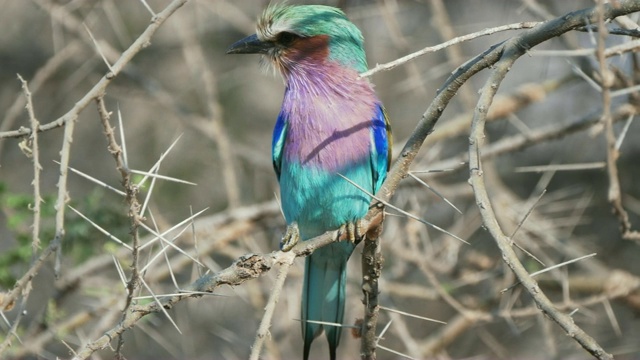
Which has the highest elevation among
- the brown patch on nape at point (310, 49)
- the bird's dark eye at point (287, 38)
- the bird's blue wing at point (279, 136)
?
the bird's dark eye at point (287, 38)

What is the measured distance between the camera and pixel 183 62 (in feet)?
26.6

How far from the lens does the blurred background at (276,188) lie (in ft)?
15.1

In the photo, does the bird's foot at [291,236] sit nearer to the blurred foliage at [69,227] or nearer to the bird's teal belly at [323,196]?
the bird's teal belly at [323,196]

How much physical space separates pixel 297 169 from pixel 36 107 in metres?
4.53

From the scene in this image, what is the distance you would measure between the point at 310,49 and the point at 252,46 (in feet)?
0.95

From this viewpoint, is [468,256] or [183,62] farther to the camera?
[183,62]

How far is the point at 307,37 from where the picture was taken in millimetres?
3895

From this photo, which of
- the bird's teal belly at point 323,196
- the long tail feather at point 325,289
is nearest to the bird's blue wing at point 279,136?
the bird's teal belly at point 323,196

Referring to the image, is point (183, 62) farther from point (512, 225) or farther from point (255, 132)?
point (512, 225)

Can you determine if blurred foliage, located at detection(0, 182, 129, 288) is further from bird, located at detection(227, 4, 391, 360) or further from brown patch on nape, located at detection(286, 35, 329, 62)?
brown patch on nape, located at detection(286, 35, 329, 62)

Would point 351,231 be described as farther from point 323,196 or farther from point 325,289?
point 325,289

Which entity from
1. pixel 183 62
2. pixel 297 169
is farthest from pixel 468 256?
pixel 183 62

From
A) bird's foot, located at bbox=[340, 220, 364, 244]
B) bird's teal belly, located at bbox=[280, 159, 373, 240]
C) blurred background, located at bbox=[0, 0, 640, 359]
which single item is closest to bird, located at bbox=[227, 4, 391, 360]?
bird's teal belly, located at bbox=[280, 159, 373, 240]

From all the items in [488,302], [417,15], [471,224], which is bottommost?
[488,302]
